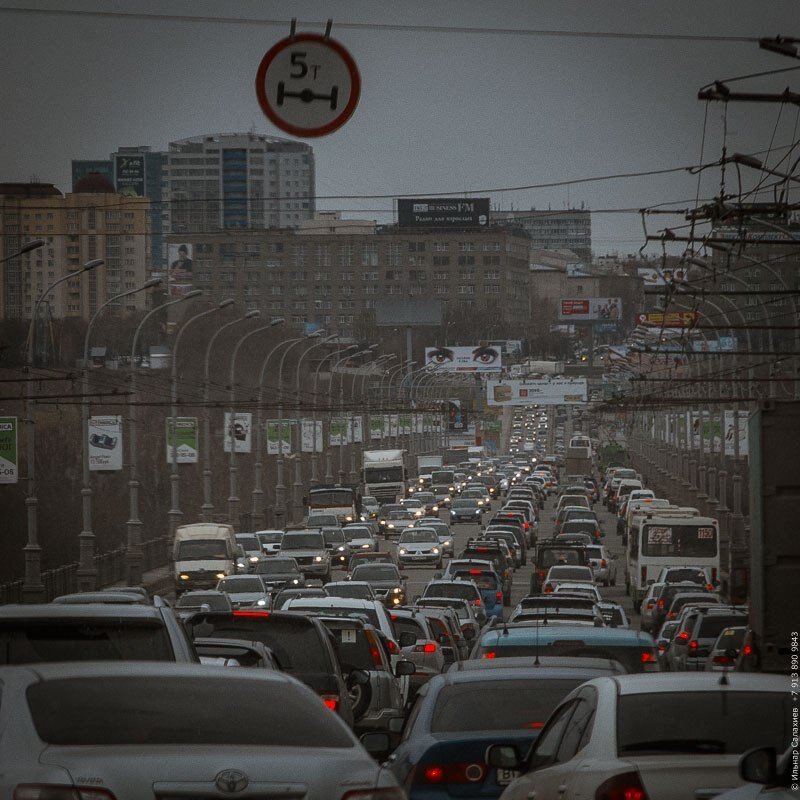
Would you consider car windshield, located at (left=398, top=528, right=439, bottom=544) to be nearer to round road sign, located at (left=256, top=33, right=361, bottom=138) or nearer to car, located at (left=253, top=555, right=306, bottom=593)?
car, located at (left=253, top=555, right=306, bottom=593)

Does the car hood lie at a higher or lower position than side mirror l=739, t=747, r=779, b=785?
lower

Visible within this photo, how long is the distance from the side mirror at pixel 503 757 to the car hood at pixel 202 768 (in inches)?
99.9

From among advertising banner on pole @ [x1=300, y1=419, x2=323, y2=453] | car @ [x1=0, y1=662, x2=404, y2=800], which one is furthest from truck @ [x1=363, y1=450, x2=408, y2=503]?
car @ [x1=0, y1=662, x2=404, y2=800]

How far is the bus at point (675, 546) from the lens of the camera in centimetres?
4728

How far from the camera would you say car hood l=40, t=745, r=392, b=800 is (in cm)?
582

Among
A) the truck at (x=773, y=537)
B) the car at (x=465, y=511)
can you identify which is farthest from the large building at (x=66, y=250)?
the truck at (x=773, y=537)

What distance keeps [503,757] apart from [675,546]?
39529 millimetres

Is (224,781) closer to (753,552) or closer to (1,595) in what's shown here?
(753,552)

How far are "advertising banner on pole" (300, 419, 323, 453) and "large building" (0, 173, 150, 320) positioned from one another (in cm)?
2464

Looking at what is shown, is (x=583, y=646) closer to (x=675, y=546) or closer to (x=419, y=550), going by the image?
(x=675, y=546)

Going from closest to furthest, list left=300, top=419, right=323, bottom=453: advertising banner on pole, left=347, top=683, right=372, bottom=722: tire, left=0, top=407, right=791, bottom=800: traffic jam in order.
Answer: left=0, top=407, right=791, bottom=800: traffic jam, left=347, top=683, right=372, bottom=722: tire, left=300, top=419, right=323, bottom=453: advertising banner on pole

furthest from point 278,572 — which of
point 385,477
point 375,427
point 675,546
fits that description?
point 375,427

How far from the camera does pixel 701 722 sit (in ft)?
24.8

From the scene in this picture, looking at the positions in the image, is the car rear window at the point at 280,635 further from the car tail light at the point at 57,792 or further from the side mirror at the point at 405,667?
the car tail light at the point at 57,792
